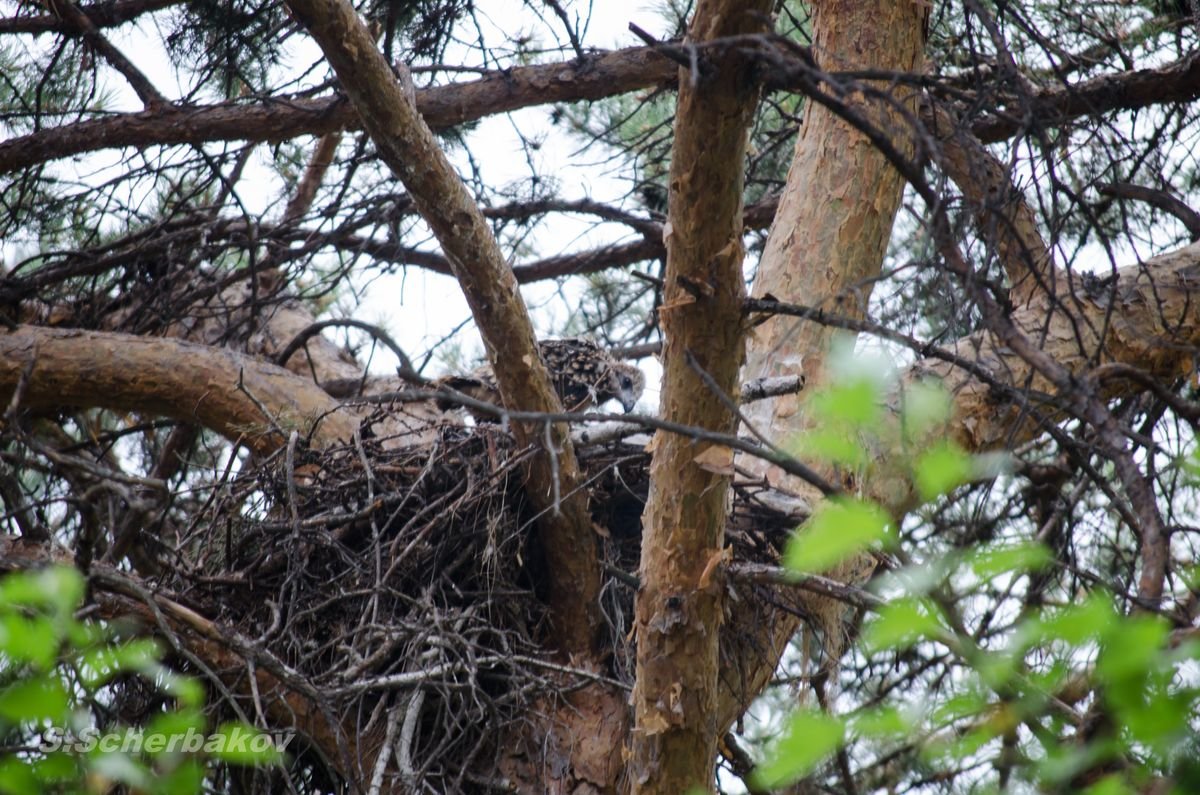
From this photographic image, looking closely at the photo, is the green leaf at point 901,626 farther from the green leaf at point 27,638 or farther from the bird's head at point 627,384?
the bird's head at point 627,384

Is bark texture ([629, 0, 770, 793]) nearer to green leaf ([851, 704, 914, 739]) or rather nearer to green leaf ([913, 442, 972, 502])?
green leaf ([913, 442, 972, 502])

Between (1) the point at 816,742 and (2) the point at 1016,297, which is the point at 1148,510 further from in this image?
(2) the point at 1016,297

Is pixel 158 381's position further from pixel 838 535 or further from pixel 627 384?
pixel 838 535

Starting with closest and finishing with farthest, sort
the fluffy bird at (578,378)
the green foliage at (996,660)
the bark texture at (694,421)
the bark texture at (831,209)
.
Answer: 1. the green foliage at (996,660)
2. the bark texture at (694,421)
3. the bark texture at (831,209)
4. the fluffy bird at (578,378)

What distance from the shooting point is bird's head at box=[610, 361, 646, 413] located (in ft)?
13.2

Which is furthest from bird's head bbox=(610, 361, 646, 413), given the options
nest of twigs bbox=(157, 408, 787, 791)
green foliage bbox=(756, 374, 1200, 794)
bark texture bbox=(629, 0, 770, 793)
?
green foliage bbox=(756, 374, 1200, 794)

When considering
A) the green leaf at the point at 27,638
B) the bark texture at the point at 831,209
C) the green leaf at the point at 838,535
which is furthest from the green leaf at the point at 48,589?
the bark texture at the point at 831,209

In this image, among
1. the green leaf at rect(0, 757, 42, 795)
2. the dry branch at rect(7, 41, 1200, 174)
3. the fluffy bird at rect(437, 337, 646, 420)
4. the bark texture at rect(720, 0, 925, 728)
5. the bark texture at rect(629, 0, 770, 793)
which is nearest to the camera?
the green leaf at rect(0, 757, 42, 795)

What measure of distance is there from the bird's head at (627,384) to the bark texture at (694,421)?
1.63m

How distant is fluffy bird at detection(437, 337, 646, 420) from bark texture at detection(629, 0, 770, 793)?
61.5 inches

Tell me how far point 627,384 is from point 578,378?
0.70ft

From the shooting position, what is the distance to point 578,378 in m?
4.00

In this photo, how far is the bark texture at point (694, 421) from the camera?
194 centimetres

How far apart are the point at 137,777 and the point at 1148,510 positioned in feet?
3.92
